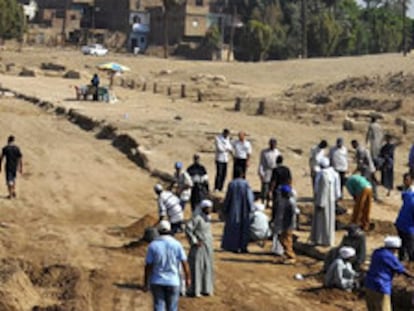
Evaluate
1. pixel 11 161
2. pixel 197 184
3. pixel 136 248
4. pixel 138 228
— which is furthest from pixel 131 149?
pixel 136 248

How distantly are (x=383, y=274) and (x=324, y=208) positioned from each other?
194 inches

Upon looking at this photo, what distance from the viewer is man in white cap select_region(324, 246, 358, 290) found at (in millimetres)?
12711

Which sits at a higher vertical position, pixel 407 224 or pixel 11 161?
pixel 407 224

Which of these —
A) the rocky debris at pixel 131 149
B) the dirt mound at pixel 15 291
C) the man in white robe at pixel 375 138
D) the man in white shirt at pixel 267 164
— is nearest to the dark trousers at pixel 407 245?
the dirt mound at pixel 15 291

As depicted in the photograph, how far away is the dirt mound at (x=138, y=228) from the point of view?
1666cm

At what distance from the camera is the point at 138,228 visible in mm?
16797

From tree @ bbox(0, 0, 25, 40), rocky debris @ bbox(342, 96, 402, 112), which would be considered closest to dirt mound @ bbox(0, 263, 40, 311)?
rocky debris @ bbox(342, 96, 402, 112)

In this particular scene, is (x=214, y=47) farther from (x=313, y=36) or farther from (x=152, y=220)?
(x=152, y=220)

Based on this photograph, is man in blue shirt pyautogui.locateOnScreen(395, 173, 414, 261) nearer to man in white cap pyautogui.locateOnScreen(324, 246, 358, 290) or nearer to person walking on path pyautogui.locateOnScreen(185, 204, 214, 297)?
man in white cap pyautogui.locateOnScreen(324, 246, 358, 290)

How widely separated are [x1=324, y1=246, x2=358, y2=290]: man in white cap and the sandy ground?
0.19m

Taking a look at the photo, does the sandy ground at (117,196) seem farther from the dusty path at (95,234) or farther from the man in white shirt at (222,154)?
the man in white shirt at (222,154)

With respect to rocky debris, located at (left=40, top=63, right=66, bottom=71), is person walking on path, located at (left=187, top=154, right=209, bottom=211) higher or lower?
lower

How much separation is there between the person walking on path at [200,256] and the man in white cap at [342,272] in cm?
157

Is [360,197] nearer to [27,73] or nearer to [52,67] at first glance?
[27,73]
